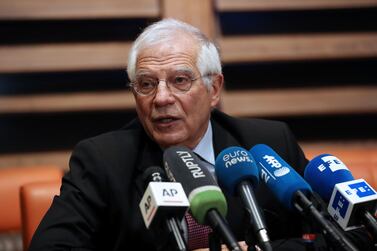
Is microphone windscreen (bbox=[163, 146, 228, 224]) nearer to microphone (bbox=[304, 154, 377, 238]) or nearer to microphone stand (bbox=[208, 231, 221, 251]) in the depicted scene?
microphone stand (bbox=[208, 231, 221, 251])

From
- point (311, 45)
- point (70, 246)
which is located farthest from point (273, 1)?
point (70, 246)

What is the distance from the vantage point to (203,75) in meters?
1.70

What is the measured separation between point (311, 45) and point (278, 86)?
0.95 feet

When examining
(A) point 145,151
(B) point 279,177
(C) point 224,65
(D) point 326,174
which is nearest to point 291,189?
(B) point 279,177

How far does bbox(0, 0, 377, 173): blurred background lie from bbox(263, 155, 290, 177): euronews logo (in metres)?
1.73

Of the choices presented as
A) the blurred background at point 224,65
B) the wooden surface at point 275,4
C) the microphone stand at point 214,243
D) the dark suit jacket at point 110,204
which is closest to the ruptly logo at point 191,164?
the microphone stand at point 214,243

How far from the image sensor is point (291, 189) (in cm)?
109

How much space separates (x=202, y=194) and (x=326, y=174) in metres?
0.37

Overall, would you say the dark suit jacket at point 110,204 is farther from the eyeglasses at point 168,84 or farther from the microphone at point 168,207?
the microphone at point 168,207

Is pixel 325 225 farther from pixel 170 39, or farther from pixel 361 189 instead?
pixel 170 39

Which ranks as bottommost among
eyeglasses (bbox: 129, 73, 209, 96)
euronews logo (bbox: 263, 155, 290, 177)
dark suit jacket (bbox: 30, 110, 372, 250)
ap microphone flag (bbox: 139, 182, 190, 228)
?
dark suit jacket (bbox: 30, 110, 372, 250)

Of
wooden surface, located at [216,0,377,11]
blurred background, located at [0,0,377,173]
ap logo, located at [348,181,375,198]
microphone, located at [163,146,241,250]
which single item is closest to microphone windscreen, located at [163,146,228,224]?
microphone, located at [163,146,241,250]

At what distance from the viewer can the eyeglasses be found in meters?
1.64

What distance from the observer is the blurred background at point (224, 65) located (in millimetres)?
2873
